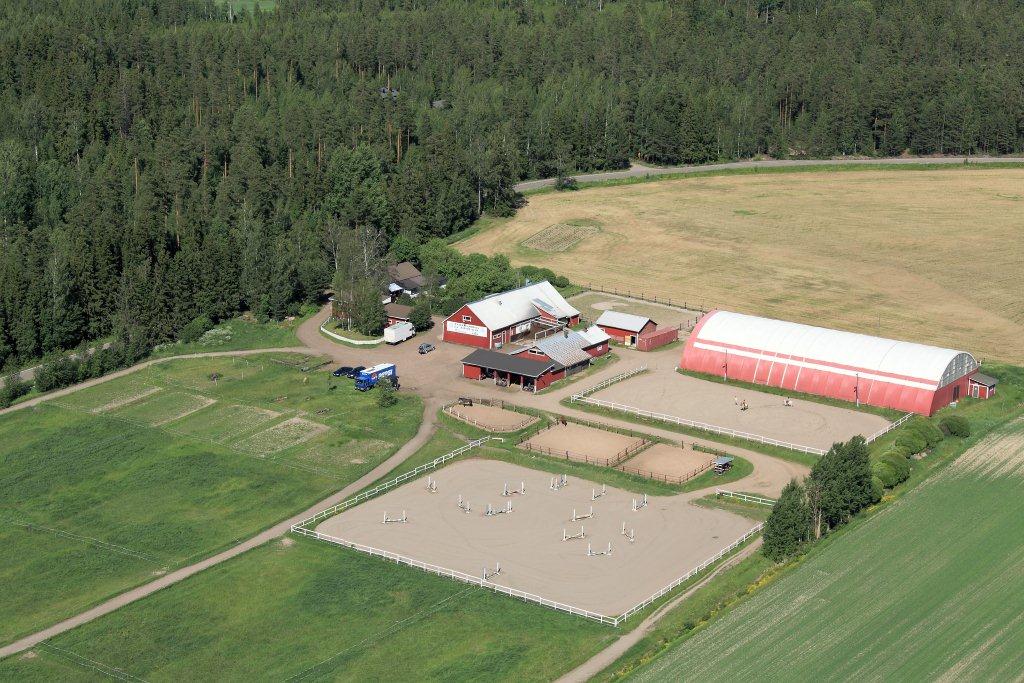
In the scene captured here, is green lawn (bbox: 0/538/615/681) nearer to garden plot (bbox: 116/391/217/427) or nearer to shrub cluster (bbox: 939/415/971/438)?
garden plot (bbox: 116/391/217/427)

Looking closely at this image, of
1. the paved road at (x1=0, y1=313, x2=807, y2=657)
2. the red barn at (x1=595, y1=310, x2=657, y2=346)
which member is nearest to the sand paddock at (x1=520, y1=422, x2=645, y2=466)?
the paved road at (x1=0, y1=313, x2=807, y2=657)

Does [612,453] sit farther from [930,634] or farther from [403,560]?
[930,634]

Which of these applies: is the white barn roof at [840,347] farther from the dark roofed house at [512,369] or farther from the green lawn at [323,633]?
the green lawn at [323,633]

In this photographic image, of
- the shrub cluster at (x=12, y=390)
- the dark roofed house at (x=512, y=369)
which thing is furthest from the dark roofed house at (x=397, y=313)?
the shrub cluster at (x=12, y=390)

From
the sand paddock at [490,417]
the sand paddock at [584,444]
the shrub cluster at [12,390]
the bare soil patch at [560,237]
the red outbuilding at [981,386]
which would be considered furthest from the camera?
the bare soil patch at [560,237]

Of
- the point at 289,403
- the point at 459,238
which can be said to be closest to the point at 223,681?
the point at 289,403

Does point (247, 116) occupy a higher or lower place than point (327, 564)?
higher

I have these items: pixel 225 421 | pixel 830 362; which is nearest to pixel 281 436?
pixel 225 421

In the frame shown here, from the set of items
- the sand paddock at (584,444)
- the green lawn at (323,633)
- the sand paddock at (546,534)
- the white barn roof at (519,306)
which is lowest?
the green lawn at (323,633)
